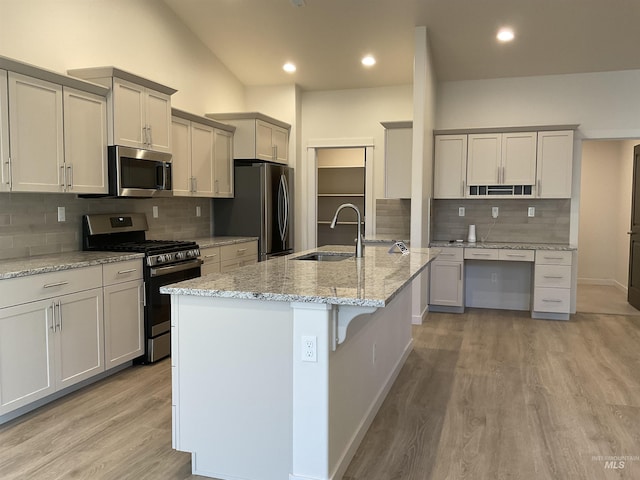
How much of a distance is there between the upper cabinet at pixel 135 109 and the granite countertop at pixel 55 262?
2.97 feet

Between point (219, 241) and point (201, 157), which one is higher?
point (201, 157)

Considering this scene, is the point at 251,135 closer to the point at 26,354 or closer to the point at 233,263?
the point at 233,263

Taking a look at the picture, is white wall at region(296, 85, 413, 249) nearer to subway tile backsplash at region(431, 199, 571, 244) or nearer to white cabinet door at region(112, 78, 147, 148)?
subway tile backsplash at region(431, 199, 571, 244)

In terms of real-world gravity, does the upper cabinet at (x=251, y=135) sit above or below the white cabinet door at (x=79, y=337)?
above

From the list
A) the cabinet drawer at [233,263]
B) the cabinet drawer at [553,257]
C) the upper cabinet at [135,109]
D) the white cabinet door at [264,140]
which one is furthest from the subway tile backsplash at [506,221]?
the upper cabinet at [135,109]

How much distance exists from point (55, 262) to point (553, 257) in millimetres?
4884

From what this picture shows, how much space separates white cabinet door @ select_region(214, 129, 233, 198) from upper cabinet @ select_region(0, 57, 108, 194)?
6.13ft

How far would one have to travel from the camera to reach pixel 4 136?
3.16 metres

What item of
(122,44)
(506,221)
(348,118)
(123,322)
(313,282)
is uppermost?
(122,44)

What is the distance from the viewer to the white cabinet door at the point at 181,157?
16.5ft

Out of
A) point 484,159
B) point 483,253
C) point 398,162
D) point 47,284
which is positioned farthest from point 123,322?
point 484,159

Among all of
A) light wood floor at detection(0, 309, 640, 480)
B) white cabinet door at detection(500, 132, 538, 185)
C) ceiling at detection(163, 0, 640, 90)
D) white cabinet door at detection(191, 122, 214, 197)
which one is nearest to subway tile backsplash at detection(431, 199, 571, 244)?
white cabinet door at detection(500, 132, 538, 185)

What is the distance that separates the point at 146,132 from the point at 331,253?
74.3 inches

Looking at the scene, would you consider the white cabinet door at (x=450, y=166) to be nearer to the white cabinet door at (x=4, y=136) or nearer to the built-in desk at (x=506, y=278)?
the built-in desk at (x=506, y=278)
